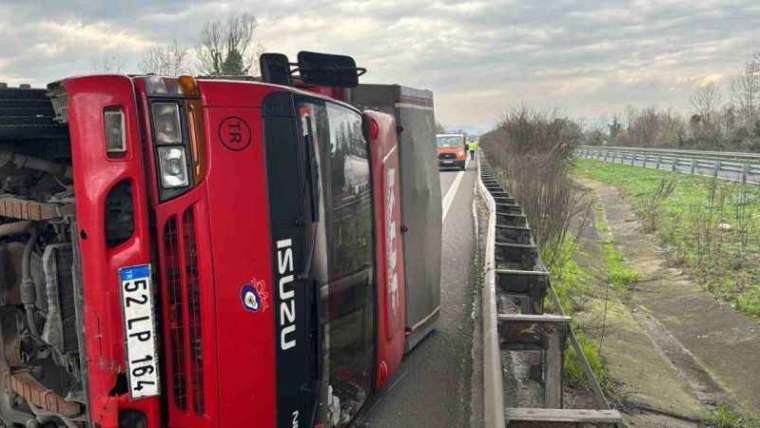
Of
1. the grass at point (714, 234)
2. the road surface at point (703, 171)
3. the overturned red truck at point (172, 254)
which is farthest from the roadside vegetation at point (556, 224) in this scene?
the road surface at point (703, 171)

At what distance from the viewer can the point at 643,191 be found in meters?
25.1

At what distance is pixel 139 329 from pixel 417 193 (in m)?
3.04

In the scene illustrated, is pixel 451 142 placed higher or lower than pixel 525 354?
higher

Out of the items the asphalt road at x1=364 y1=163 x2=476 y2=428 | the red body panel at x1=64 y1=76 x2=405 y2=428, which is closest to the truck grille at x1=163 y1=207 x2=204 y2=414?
the red body panel at x1=64 y1=76 x2=405 y2=428

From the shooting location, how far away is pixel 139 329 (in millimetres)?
2697

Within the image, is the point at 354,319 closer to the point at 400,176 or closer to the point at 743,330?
the point at 400,176

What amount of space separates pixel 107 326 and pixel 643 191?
25.0 meters

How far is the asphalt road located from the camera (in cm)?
455

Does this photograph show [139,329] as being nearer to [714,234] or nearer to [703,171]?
[714,234]

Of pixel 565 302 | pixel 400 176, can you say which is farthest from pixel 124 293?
pixel 565 302

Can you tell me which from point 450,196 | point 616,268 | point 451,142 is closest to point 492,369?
point 616,268

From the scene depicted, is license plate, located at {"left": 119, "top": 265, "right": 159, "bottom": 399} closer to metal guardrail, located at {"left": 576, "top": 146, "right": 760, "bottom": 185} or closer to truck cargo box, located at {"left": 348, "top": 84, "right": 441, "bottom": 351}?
truck cargo box, located at {"left": 348, "top": 84, "right": 441, "bottom": 351}

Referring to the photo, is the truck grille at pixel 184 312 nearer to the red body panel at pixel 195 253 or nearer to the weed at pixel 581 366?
the red body panel at pixel 195 253

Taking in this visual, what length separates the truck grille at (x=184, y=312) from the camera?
8.93 ft
